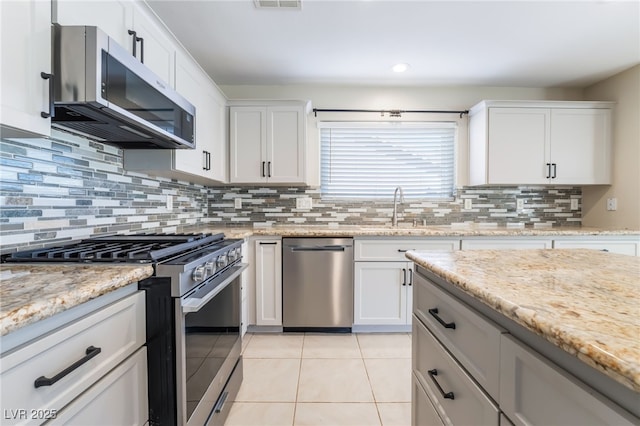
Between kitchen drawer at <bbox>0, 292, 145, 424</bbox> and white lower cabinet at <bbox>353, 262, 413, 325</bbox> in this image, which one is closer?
kitchen drawer at <bbox>0, 292, 145, 424</bbox>

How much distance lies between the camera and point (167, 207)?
7.68ft

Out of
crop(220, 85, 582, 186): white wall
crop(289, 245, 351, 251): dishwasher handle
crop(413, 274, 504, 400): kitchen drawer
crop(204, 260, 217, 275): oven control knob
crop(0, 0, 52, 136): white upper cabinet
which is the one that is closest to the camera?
crop(413, 274, 504, 400): kitchen drawer

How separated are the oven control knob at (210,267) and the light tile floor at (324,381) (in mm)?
853

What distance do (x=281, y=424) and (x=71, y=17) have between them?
201 cm

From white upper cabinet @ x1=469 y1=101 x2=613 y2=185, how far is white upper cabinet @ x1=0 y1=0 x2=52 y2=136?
308 centimetres

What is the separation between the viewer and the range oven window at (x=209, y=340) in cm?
113

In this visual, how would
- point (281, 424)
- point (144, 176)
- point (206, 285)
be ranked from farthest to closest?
point (144, 176) → point (281, 424) → point (206, 285)

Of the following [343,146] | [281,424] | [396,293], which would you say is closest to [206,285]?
[281,424]

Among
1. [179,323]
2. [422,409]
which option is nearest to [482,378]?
[422,409]

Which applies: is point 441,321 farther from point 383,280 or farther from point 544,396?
point 383,280

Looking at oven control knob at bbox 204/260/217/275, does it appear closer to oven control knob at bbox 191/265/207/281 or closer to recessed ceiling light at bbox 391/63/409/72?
oven control knob at bbox 191/265/207/281

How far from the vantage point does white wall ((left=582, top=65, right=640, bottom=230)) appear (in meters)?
2.64

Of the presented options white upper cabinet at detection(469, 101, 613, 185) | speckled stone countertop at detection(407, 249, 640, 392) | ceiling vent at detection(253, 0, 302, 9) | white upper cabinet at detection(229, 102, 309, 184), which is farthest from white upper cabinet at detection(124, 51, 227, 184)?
white upper cabinet at detection(469, 101, 613, 185)

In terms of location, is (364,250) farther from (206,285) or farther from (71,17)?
(71,17)
